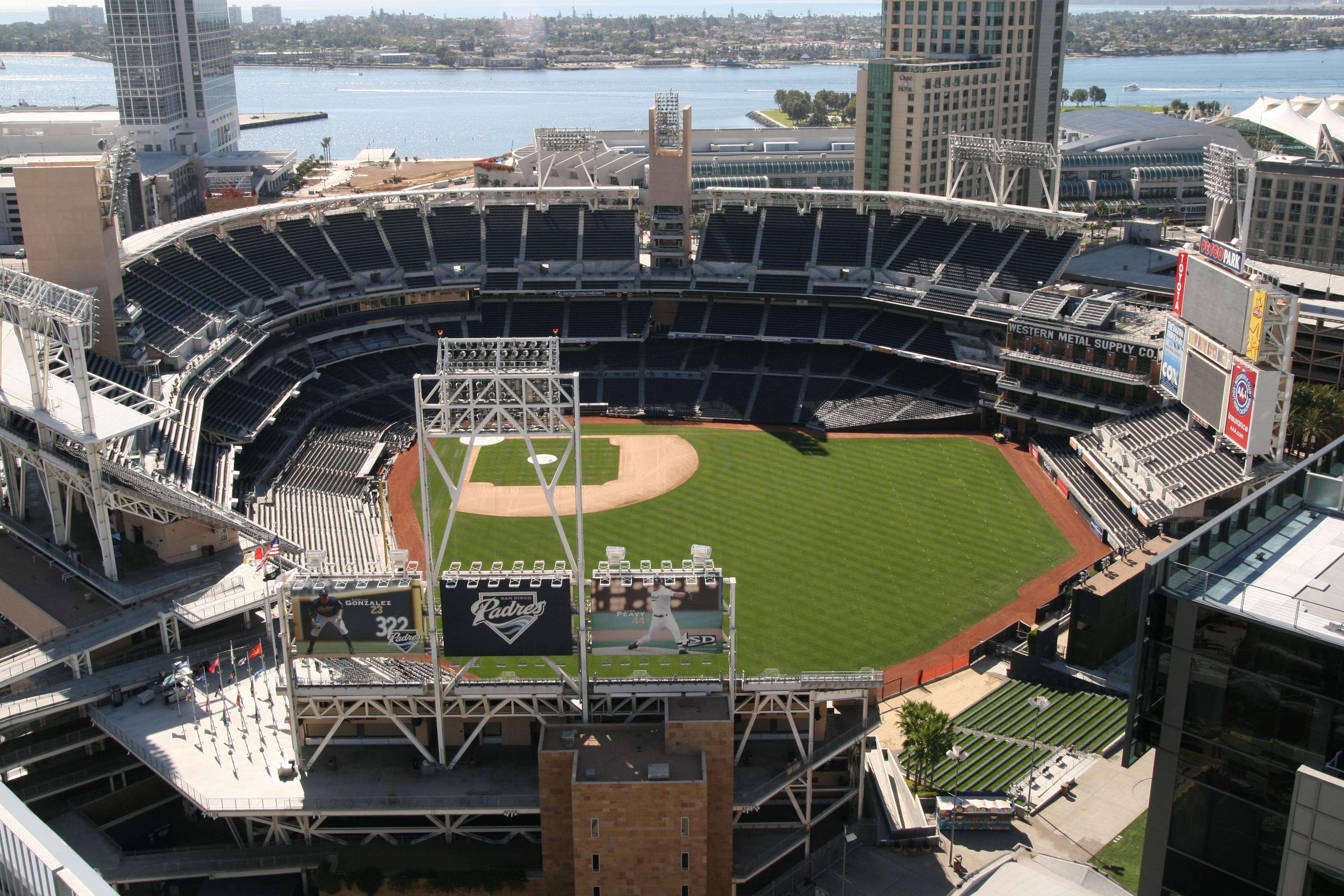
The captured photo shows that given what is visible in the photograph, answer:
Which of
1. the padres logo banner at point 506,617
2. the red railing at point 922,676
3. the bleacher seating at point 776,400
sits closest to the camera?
the padres logo banner at point 506,617

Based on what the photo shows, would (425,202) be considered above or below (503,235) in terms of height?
above

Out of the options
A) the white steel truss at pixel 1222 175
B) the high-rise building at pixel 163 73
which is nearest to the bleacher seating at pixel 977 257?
the white steel truss at pixel 1222 175

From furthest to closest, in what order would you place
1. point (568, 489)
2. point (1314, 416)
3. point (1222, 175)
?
point (1222, 175) < point (568, 489) < point (1314, 416)

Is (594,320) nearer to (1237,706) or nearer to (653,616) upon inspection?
(653,616)

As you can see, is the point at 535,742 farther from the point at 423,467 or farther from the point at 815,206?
the point at 815,206

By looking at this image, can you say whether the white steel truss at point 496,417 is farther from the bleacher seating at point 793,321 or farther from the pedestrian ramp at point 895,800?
the bleacher seating at point 793,321

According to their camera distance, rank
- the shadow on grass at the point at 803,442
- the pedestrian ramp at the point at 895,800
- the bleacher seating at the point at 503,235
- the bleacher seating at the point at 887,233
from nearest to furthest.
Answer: the pedestrian ramp at the point at 895,800 < the shadow on grass at the point at 803,442 < the bleacher seating at the point at 887,233 < the bleacher seating at the point at 503,235

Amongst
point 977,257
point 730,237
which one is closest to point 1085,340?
point 977,257
